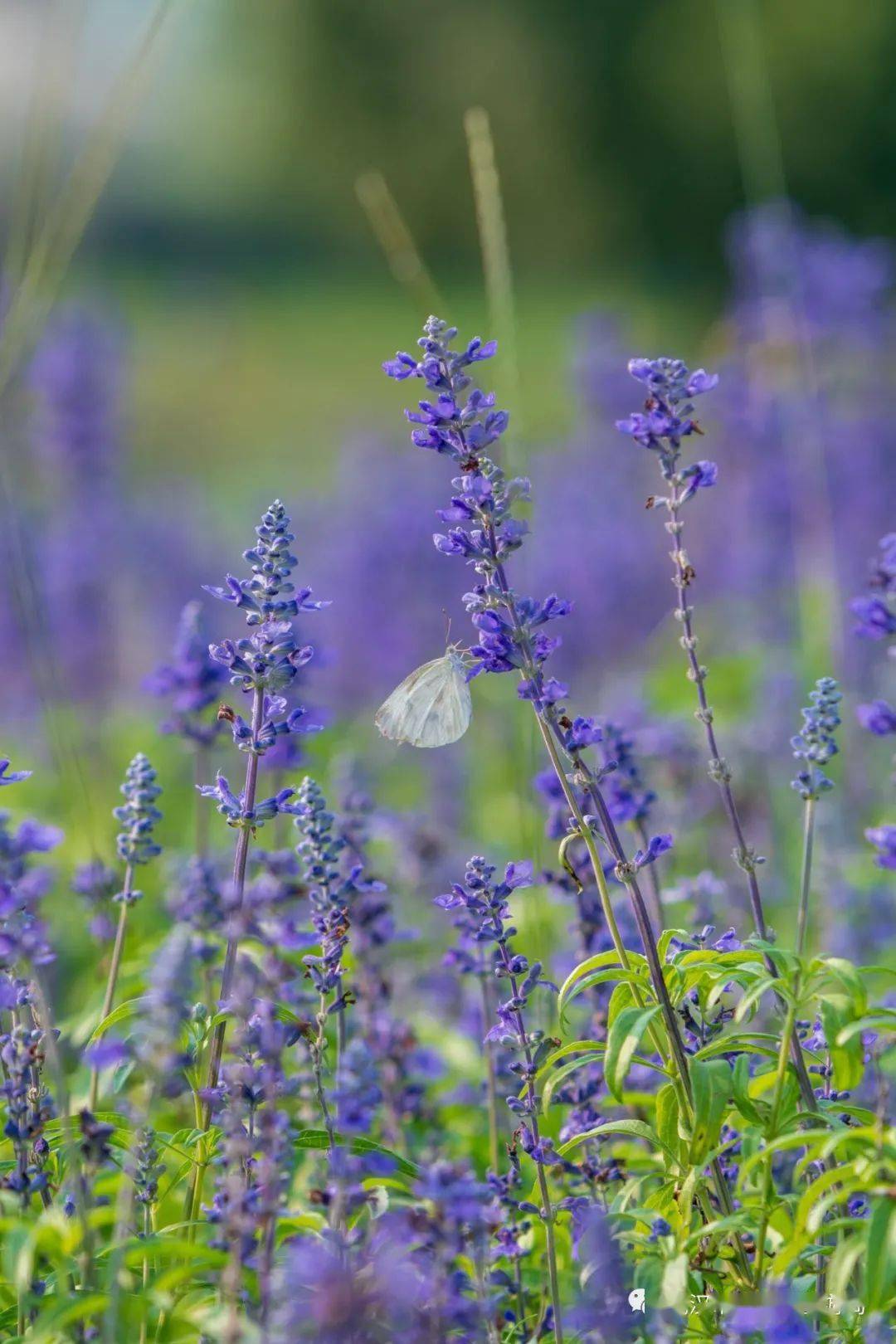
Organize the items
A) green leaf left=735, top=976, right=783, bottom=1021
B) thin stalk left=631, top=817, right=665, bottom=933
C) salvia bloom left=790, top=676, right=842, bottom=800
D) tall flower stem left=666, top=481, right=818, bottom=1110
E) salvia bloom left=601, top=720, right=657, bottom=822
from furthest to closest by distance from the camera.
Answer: salvia bloom left=601, top=720, right=657, bottom=822 → thin stalk left=631, top=817, right=665, bottom=933 → salvia bloom left=790, top=676, right=842, bottom=800 → tall flower stem left=666, top=481, right=818, bottom=1110 → green leaf left=735, top=976, right=783, bottom=1021

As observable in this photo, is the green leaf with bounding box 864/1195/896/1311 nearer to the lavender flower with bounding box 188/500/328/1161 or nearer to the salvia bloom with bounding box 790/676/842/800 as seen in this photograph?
the salvia bloom with bounding box 790/676/842/800

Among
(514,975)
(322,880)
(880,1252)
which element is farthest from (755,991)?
(322,880)

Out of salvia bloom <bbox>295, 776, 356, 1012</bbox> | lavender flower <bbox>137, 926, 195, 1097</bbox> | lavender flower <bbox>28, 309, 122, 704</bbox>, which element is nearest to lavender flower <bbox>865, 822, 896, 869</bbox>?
salvia bloom <bbox>295, 776, 356, 1012</bbox>

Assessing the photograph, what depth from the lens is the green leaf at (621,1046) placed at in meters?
2.46

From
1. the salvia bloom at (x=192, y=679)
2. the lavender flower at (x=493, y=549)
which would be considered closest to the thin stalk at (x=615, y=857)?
the lavender flower at (x=493, y=549)

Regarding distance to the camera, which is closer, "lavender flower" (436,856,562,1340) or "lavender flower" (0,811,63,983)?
"lavender flower" (0,811,63,983)

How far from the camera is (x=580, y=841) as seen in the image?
369 centimetres

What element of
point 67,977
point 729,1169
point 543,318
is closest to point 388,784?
point 67,977

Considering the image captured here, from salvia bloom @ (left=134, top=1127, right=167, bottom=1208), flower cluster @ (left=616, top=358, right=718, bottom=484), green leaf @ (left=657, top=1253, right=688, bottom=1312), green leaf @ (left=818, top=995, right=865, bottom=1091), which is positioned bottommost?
green leaf @ (left=657, top=1253, right=688, bottom=1312)

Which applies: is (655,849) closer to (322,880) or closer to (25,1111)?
(322,880)

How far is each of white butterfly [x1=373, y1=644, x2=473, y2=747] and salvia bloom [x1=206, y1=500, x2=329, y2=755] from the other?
0.51 metres

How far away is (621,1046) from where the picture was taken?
2494 millimetres

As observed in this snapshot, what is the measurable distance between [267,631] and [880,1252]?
1466 millimetres

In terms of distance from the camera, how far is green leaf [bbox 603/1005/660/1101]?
2.46 m
